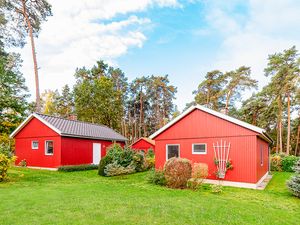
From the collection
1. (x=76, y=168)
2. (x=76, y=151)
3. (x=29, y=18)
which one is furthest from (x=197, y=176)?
(x=29, y=18)

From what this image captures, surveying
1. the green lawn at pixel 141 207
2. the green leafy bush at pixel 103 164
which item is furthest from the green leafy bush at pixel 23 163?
the green lawn at pixel 141 207

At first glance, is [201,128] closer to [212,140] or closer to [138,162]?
[212,140]

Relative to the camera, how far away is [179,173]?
10203 millimetres

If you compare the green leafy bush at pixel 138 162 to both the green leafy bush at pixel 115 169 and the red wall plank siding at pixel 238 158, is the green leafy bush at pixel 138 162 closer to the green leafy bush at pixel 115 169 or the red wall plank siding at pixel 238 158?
the green leafy bush at pixel 115 169

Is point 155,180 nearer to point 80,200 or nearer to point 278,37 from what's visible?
point 80,200

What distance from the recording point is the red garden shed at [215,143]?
11375mm

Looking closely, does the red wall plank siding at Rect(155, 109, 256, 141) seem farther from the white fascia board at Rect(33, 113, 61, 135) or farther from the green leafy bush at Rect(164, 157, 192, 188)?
the white fascia board at Rect(33, 113, 61, 135)

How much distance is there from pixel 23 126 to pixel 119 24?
11.6 m

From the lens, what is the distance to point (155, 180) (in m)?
11.2

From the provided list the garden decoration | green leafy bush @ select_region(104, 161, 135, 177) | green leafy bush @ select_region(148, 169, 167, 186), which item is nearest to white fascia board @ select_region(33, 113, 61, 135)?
green leafy bush @ select_region(104, 161, 135, 177)

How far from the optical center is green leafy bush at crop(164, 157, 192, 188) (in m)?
10.2

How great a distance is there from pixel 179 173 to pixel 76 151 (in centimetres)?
1110

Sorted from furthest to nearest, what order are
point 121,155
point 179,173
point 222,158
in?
point 121,155
point 222,158
point 179,173

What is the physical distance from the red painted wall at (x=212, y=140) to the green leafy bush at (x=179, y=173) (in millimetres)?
2751
